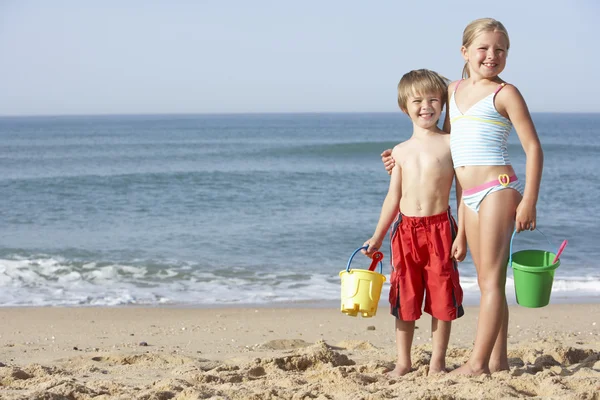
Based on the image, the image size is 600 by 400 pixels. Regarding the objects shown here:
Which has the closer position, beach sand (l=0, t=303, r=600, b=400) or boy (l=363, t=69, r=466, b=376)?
beach sand (l=0, t=303, r=600, b=400)

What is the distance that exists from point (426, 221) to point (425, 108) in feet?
1.85

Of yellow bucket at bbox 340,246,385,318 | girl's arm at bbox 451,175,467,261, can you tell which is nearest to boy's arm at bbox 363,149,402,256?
yellow bucket at bbox 340,246,385,318

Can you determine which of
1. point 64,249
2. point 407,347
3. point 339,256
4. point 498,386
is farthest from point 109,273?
point 498,386

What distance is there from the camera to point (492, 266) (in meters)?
3.39

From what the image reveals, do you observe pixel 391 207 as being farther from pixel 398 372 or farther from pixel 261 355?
pixel 261 355

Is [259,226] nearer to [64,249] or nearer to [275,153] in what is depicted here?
[64,249]

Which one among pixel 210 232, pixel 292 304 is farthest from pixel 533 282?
pixel 210 232

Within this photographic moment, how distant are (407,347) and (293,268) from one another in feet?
16.5

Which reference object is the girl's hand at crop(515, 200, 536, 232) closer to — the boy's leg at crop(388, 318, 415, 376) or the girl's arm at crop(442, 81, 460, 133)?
the girl's arm at crop(442, 81, 460, 133)

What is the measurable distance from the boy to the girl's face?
27 cm

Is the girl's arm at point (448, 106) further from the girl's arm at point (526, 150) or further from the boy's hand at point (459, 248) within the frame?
the boy's hand at point (459, 248)

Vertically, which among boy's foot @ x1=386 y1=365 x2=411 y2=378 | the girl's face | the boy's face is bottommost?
boy's foot @ x1=386 y1=365 x2=411 y2=378

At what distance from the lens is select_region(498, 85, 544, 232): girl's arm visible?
3186 millimetres

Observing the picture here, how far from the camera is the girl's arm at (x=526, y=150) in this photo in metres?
3.19
